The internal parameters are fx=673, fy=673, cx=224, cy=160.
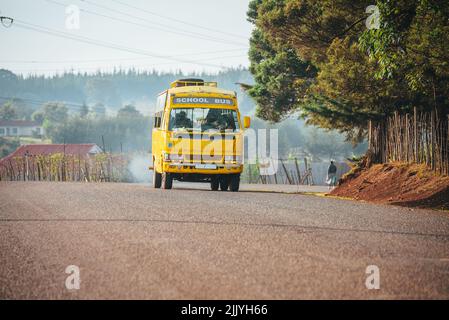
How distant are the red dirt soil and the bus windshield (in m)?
4.11

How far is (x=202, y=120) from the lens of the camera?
2148cm

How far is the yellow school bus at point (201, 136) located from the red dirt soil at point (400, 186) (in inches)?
144

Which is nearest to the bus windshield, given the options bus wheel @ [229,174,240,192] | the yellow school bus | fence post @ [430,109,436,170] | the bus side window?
the yellow school bus

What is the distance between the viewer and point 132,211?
13695mm

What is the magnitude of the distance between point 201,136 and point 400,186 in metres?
6.39

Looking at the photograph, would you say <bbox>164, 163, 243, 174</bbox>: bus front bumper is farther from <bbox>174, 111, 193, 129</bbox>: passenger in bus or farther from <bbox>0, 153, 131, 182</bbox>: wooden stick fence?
<bbox>0, 153, 131, 182</bbox>: wooden stick fence

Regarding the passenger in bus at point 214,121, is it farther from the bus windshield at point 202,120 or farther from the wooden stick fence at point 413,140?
the wooden stick fence at point 413,140

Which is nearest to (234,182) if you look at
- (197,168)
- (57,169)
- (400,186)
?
(197,168)

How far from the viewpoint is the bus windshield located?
2133 cm

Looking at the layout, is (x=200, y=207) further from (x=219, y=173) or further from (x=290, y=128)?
(x=290, y=128)

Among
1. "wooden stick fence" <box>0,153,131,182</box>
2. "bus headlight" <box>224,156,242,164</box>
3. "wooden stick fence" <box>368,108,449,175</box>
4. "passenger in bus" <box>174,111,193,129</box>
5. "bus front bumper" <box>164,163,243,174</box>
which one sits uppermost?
"passenger in bus" <box>174,111,193,129</box>

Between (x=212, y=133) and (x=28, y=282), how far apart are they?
1461 cm
